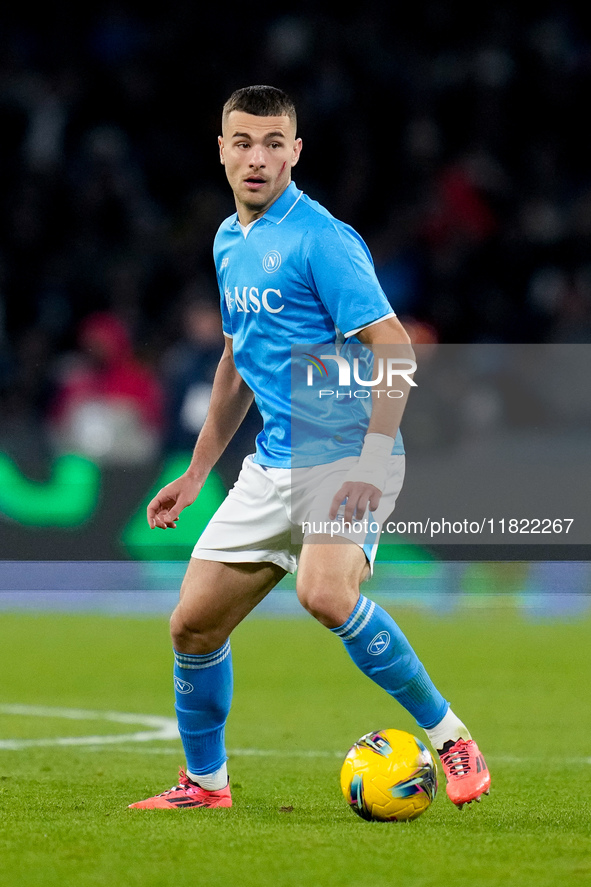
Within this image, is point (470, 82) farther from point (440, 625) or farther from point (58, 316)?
point (440, 625)

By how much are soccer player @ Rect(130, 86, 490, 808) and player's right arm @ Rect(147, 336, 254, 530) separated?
66 mm

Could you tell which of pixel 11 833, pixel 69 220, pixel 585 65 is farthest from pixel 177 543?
pixel 585 65

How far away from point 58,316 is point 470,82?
4.52m

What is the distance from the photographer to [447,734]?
3771 millimetres

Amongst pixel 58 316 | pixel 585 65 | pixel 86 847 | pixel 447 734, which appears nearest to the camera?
pixel 86 847

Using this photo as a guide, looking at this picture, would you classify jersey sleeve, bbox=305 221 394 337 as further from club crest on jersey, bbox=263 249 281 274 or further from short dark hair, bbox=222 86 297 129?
short dark hair, bbox=222 86 297 129

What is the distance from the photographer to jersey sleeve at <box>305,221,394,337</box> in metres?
3.65

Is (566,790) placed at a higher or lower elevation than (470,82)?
lower

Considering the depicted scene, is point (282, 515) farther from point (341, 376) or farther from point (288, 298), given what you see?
point (288, 298)

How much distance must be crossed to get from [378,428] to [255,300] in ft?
1.76

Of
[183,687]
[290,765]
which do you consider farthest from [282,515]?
[290,765]

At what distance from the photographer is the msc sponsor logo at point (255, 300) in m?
3.79

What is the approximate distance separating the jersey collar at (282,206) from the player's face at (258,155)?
16mm

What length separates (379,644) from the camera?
3.65 meters
